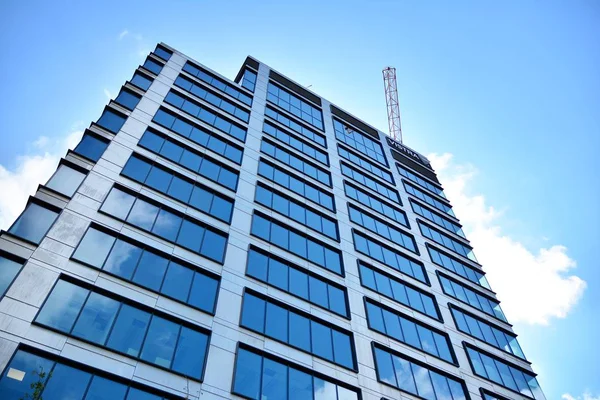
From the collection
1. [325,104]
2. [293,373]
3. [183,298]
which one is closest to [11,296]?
[183,298]

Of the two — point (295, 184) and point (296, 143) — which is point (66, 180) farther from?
point (296, 143)

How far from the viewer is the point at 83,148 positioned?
84.5 feet

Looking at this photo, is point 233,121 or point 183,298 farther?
point 233,121

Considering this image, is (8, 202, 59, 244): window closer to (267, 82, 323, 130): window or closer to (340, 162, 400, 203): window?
(340, 162, 400, 203): window

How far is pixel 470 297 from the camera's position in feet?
127

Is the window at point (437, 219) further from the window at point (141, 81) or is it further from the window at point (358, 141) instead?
the window at point (141, 81)

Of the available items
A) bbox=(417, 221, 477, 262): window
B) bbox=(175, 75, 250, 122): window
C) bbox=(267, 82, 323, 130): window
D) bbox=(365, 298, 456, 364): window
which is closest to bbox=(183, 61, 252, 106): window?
bbox=(175, 75, 250, 122): window

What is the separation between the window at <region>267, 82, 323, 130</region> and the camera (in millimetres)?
47219

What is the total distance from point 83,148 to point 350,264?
19023mm

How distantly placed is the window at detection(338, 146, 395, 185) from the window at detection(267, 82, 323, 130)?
13.4 ft

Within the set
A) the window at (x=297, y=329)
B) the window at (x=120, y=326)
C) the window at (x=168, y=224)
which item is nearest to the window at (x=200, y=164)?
the window at (x=168, y=224)

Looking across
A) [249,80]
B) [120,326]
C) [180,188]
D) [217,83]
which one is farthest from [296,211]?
[249,80]

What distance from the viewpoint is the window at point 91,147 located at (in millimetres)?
25422

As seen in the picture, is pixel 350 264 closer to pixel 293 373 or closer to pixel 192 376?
pixel 293 373
